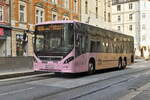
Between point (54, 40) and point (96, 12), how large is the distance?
4100cm

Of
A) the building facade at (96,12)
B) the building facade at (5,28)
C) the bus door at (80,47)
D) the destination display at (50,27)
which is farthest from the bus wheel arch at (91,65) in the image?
the building facade at (96,12)

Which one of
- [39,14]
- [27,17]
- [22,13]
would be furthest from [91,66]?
[39,14]

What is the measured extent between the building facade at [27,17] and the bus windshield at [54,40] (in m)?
15.9

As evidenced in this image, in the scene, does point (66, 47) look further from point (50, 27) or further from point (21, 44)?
point (21, 44)

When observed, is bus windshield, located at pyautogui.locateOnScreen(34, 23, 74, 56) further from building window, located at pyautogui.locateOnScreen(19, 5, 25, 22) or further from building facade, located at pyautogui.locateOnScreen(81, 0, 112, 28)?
building facade, located at pyautogui.locateOnScreen(81, 0, 112, 28)

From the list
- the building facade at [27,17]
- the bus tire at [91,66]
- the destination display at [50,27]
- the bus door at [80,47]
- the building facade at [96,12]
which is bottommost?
the bus tire at [91,66]

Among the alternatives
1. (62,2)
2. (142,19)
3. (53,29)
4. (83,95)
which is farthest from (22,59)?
(142,19)

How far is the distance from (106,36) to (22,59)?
19.5ft

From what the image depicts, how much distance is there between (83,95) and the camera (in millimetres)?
10969

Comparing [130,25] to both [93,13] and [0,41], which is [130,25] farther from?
[0,41]

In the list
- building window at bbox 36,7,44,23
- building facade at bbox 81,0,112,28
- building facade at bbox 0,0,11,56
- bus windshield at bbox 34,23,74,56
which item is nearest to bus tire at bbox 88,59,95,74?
bus windshield at bbox 34,23,74,56

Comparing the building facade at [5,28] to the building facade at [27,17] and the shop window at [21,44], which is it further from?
the shop window at [21,44]

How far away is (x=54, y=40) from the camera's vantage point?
1680 cm

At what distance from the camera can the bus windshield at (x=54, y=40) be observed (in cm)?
1652
